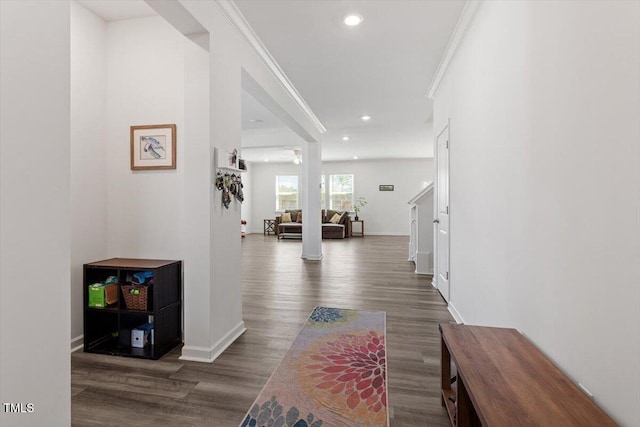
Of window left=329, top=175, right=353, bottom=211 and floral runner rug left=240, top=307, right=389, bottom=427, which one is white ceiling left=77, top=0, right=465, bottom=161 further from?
window left=329, top=175, right=353, bottom=211

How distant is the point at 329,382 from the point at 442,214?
2.51 meters

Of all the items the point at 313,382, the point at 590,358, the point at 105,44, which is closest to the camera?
the point at 590,358

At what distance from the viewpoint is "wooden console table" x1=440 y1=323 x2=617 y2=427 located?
3.10 feet

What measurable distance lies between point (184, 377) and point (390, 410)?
4.30 feet

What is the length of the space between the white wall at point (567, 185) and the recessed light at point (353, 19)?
3.18ft

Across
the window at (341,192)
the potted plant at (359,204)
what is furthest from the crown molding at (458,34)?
→ the window at (341,192)

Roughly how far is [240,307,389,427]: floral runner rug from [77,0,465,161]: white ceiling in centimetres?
271

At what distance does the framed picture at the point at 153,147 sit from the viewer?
100 inches

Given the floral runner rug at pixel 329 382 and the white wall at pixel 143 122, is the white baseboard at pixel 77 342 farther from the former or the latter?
the floral runner rug at pixel 329 382

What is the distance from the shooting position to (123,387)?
1910 millimetres

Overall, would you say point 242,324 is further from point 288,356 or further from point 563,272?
point 563,272

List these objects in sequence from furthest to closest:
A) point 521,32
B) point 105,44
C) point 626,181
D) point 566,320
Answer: point 105,44 < point 521,32 < point 566,320 < point 626,181

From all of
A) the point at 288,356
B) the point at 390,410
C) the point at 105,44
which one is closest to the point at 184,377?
the point at 288,356

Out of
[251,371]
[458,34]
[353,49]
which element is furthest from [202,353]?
[458,34]
